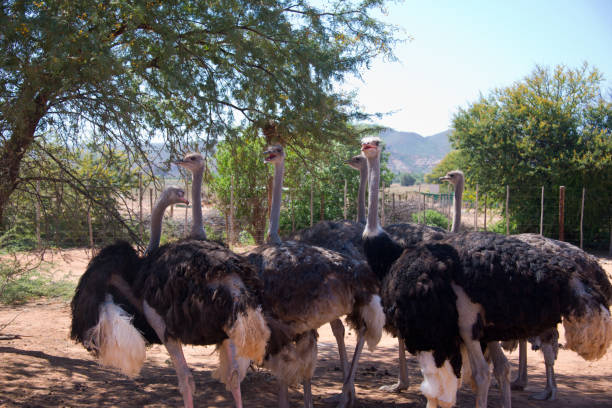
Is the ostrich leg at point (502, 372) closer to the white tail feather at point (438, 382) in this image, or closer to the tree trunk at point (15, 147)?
the white tail feather at point (438, 382)

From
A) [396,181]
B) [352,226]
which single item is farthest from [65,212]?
[396,181]

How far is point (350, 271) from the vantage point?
4.37 metres

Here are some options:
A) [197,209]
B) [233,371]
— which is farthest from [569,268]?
[197,209]

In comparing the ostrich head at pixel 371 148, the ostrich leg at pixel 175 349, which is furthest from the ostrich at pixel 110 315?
the ostrich head at pixel 371 148

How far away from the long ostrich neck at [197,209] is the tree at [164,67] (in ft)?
2.09

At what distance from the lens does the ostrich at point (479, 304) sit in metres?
3.63

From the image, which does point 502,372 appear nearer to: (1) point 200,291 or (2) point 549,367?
(2) point 549,367

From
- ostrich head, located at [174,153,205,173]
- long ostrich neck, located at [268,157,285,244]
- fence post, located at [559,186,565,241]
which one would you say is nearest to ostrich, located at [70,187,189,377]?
ostrich head, located at [174,153,205,173]

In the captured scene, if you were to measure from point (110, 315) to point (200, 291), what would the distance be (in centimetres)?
60

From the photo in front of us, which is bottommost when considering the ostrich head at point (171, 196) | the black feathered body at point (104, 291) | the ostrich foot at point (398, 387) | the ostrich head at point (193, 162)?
the ostrich foot at point (398, 387)

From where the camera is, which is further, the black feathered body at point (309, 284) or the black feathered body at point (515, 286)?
the black feathered body at point (309, 284)

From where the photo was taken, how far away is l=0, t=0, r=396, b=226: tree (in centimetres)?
448

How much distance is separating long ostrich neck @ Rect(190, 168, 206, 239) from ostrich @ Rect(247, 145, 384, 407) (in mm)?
614

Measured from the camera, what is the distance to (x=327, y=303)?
4.21 meters
